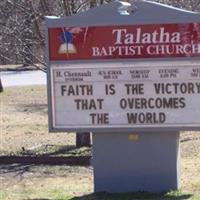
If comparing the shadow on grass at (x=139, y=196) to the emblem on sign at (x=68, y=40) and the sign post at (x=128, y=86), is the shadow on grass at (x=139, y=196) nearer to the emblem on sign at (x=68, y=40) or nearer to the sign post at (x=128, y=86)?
the sign post at (x=128, y=86)

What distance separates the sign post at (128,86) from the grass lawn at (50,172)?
0.40 meters

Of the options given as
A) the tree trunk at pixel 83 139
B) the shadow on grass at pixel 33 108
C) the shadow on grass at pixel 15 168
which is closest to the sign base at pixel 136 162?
the shadow on grass at pixel 15 168

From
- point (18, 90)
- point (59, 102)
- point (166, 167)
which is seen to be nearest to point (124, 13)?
point (59, 102)

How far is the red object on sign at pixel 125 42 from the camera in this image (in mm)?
9070

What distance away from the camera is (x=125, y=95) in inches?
365

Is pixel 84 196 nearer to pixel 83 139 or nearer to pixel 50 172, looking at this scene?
pixel 50 172

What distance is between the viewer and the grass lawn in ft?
30.8

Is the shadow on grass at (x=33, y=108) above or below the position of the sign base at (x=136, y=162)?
below

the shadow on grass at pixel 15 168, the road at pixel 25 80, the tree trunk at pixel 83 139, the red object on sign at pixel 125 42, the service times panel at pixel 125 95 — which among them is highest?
the red object on sign at pixel 125 42

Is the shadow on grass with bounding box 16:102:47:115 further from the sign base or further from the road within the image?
the sign base

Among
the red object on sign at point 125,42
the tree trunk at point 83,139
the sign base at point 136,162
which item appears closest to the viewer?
the red object on sign at point 125,42

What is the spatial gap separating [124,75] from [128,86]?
14 centimetres

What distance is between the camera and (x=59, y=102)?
9438 mm

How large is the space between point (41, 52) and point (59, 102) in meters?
5.59
